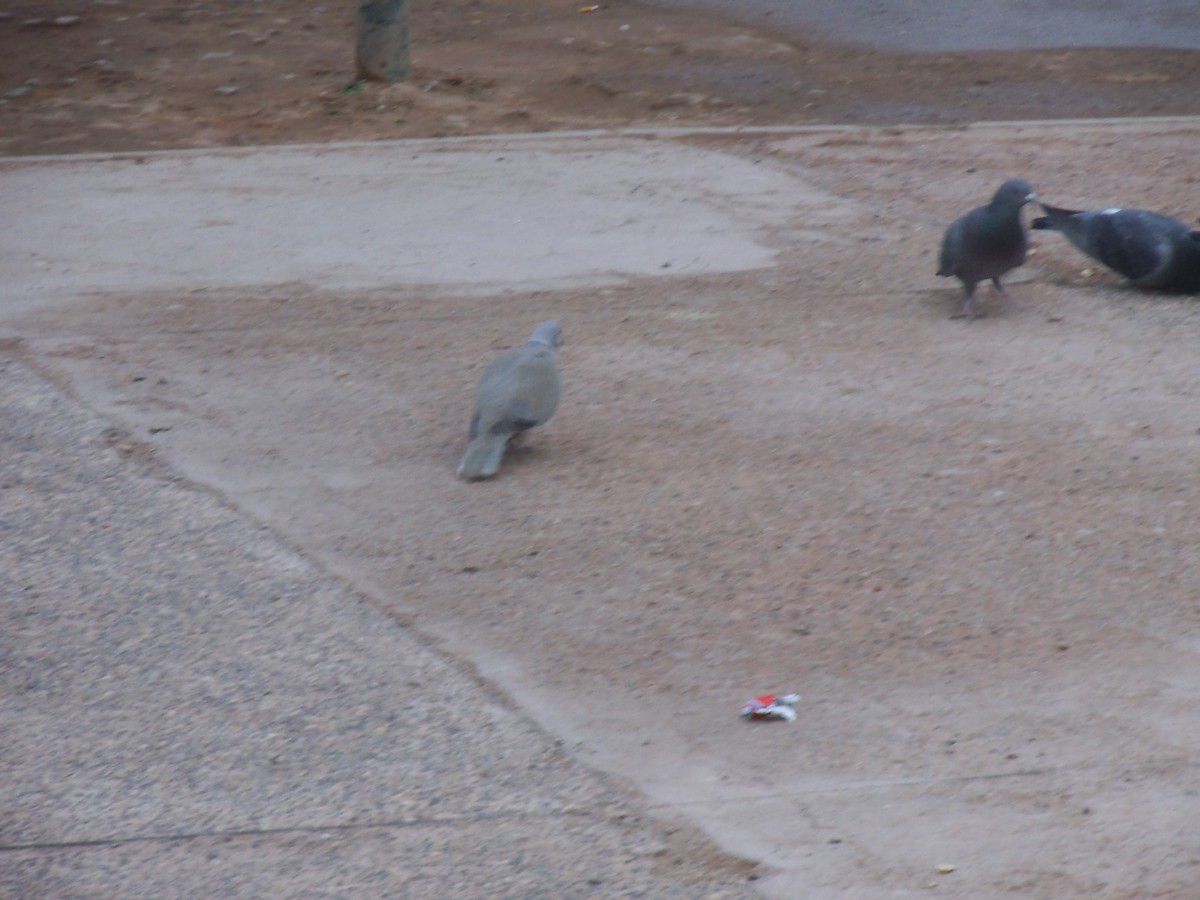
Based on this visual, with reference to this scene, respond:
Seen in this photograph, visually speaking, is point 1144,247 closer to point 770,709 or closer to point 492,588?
point 492,588

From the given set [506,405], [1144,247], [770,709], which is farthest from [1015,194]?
[770,709]

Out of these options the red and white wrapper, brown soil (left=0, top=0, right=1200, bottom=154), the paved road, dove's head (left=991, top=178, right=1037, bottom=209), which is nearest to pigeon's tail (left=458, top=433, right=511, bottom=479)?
the red and white wrapper

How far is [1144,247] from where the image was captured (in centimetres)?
661

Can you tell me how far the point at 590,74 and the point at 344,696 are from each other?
753 cm

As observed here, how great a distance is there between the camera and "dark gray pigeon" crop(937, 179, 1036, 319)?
20.7 ft

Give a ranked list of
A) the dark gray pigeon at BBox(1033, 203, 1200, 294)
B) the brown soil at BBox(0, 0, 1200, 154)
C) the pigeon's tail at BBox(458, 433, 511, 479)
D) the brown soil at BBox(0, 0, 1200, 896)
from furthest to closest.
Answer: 1. the brown soil at BBox(0, 0, 1200, 154)
2. the dark gray pigeon at BBox(1033, 203, 1200, 294)
3. the pigeon's tail at BBox(458, 433, 511, 479)
4. the brown soil at BBox(0, 0, 1200, 896)

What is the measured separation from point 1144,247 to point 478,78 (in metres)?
5.11

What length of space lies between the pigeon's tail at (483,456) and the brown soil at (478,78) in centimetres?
484

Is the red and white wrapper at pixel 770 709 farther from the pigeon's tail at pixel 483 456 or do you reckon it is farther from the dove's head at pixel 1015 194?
the dove's head at pixel 1015 194

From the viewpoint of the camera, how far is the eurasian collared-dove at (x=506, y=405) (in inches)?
197

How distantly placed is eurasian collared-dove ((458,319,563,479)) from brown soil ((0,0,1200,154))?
4.63m

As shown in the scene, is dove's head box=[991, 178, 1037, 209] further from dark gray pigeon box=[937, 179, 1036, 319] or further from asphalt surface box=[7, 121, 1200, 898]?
asphalt surface box=[7, 121, 1200, 898]

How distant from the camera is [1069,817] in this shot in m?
3.27

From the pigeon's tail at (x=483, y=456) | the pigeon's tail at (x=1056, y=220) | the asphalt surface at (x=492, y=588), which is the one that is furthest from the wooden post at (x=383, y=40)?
the pigeon's tail at (x=483, y=456)
